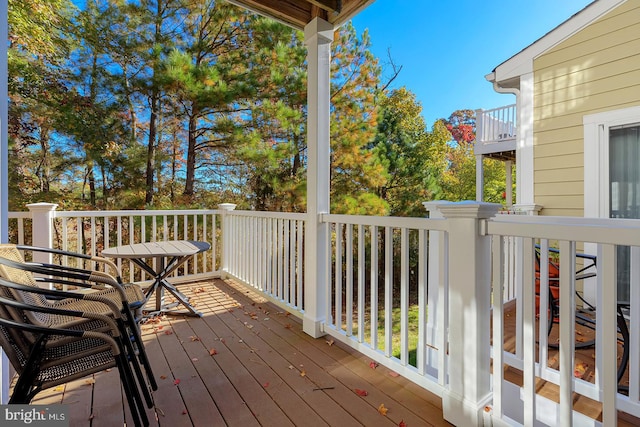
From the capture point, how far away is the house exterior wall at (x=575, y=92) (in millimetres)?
3480

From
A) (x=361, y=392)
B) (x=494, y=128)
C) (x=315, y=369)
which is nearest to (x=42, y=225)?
(x=315, y=369)

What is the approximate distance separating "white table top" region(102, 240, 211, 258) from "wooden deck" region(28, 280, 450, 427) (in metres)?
0.67

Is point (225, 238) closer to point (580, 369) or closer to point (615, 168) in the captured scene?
point (580, 369)

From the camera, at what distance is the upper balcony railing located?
722 cm

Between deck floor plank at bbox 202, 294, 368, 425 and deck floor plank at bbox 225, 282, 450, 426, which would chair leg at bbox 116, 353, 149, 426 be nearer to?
deck floor plank at bbox 202, 294, 368, 425

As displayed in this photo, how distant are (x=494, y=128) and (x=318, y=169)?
6493 millimetres

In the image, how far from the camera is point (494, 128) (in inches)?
294

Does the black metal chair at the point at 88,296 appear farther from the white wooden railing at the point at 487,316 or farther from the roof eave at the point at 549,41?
the roof eave at the point at 549,41

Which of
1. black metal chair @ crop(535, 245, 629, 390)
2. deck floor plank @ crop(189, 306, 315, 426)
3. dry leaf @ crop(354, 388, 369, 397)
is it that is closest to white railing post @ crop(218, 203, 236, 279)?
deck floor plank @ crop(189, 306, 315, 426)

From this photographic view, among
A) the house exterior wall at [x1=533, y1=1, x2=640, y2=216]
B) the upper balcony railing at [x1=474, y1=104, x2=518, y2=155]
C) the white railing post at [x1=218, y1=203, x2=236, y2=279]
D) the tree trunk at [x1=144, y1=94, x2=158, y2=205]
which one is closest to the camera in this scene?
the house exterior wall at [x1=533, y1=1, x2=640, y2=216]

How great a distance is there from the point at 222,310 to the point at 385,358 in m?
1.89

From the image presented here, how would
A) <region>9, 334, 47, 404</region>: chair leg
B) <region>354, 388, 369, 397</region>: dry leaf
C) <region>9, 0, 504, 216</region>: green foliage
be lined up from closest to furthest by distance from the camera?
1. <region>9, 334, 47, 404</region>: chair leg
2. <region>354, 388, 369, 397</region>: dry leaf
3. <region>9, 0, 504, 216</region>: green foliage

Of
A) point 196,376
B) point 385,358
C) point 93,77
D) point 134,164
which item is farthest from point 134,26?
point 385,358

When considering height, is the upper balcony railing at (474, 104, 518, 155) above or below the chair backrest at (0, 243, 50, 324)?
above
